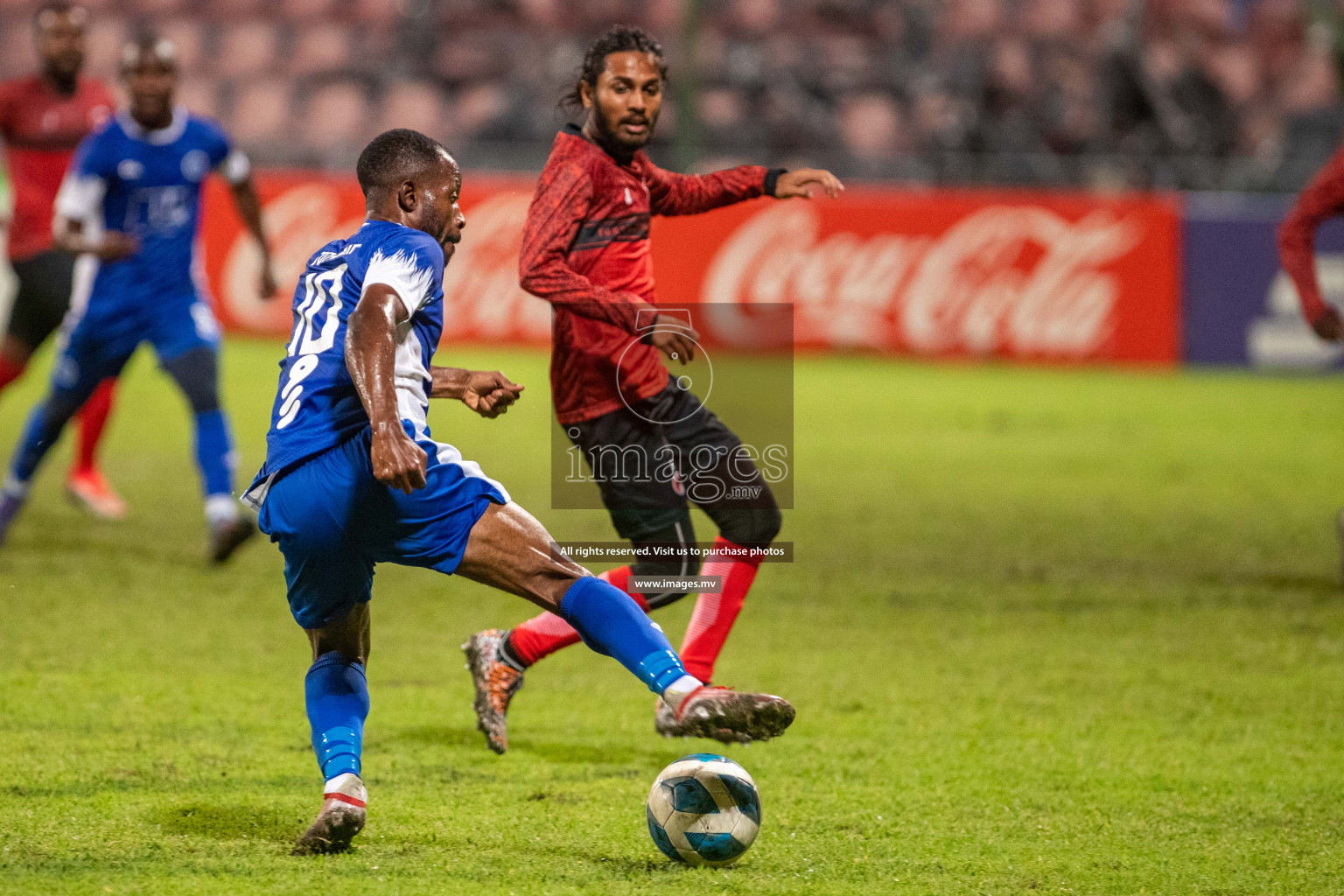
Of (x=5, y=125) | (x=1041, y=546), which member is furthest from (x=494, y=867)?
(x=5, y=125)

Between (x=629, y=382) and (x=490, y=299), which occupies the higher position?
(x=629, y=382)

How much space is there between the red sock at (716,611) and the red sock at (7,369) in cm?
486

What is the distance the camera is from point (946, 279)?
1711cm

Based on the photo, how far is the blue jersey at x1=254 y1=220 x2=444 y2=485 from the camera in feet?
12.1

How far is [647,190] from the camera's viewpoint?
A: 513cm

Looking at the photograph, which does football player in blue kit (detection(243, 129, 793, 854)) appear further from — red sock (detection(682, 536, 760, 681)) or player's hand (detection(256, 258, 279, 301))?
player's hand (detection(256, 258, 279, 301))

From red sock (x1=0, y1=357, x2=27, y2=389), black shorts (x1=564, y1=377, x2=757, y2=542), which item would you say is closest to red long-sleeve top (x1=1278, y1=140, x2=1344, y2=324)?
black shorts (x1=564, y1=377, x2=757, y2=542)

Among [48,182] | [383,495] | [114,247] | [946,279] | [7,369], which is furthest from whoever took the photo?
[946,279]

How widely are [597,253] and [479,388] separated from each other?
3.67ft

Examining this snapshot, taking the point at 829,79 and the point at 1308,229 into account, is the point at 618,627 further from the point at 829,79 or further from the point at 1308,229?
the point at 829,79

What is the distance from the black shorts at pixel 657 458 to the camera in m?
5.07

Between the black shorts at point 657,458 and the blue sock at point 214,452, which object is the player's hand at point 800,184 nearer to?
the black shorts at point 657,458

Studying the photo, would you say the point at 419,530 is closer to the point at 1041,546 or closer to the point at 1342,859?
the point at 1342,859

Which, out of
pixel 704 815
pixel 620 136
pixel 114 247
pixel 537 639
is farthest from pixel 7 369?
pixel 704 815
